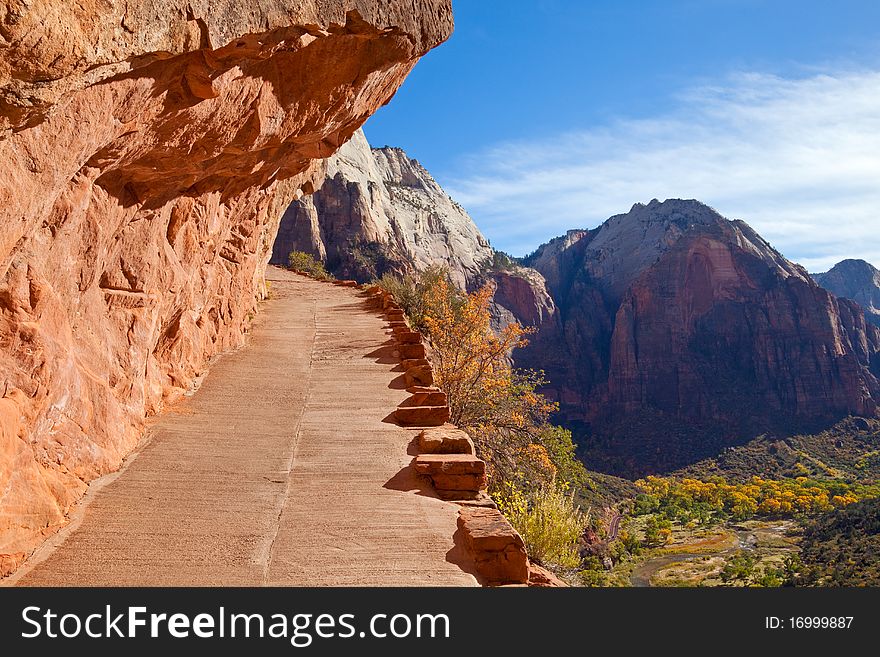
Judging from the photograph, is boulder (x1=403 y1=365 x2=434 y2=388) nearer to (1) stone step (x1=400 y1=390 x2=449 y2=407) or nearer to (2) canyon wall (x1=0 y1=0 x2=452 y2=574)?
(1) stone step (x1=400 y1=390 x2=449 y2=407)

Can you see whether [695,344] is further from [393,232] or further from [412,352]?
[412,352]

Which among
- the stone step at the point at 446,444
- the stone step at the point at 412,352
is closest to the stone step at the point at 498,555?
the stone step at the point at 446,444

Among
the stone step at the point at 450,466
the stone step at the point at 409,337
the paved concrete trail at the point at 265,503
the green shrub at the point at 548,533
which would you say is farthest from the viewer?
the stone step at the point at 409,337

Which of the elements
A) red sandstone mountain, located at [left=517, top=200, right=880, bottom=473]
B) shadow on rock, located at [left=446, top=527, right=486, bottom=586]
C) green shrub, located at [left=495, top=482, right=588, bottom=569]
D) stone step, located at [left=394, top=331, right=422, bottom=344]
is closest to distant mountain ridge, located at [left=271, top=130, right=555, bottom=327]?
red sandstone mountain, located at [left=517, top=200, right=880, bottom=473]

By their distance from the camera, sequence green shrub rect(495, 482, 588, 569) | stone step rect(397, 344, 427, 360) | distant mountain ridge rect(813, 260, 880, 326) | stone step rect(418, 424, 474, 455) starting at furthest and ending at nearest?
distant mountain ridge rect(813, 260, 880, 326)
stone step rect(397, 344, 427, 360)
green shrub rect(495, 482, 588, 569)
stone step rect(418, 424, 474, 455)

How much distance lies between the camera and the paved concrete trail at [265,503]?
4.14 m

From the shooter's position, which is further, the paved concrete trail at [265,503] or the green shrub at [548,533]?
the green shrub at [548,533]

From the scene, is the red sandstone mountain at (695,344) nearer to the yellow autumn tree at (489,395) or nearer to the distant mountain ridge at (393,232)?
the distant mountain ridge at (393,232)

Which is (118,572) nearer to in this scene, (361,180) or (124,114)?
(124,114)

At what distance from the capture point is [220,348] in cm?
956

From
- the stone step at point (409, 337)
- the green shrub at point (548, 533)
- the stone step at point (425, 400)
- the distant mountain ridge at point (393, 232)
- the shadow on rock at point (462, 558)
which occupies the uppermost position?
the distant mountain ridge at point (393, 232)

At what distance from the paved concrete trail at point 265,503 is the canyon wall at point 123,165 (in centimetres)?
35

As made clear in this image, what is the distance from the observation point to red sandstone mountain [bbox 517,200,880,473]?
2943 inches

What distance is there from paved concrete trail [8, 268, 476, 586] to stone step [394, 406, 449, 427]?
26 cm
